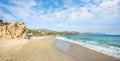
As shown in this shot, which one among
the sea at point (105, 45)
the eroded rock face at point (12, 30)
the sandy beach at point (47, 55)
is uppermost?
the eroded rock face at point (12, 30)

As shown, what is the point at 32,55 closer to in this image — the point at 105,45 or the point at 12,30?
the point at 105,45

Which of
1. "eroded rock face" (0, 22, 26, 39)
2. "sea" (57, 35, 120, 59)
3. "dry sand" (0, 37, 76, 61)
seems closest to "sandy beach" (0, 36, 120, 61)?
"dry sand" (0, 37, 76, 61)

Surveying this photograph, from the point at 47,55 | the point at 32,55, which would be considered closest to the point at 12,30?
the point at 32,55

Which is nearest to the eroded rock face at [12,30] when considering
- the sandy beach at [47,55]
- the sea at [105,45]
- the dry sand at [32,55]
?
the sea at [105,45]

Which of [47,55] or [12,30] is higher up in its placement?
[12,30]

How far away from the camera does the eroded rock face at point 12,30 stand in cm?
3974

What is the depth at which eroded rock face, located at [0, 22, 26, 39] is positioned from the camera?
39.7 metres

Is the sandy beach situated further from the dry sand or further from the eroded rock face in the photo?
the eroded rock face

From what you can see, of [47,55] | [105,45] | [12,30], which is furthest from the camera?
[12,30]

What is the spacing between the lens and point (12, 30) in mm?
39938

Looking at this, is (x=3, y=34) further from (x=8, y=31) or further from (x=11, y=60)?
(x=11, y=60)

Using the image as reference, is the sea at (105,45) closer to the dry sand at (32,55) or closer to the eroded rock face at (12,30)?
the dry sand at (32,55)

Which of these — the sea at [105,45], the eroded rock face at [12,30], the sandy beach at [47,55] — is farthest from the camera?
the eroded rock face at [12,30]

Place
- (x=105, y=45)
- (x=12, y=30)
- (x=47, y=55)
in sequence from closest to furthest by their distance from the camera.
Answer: (x=47, y=55)
(x=105, y=45)
(x=12, y=30)
